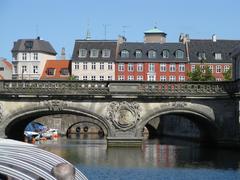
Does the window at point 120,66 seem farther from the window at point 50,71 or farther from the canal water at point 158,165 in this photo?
the canal water at point 158,165

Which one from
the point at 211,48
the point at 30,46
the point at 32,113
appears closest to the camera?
the point at 32,113

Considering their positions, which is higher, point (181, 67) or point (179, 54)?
point (179, 54)

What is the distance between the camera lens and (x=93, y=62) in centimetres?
10750

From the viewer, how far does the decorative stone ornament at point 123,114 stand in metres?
42.7

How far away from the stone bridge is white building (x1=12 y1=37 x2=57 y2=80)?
7484cm

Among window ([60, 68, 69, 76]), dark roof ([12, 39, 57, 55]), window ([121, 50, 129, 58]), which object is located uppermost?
dark roof ([12, 39, 57, 55])

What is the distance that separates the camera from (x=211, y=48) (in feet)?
350

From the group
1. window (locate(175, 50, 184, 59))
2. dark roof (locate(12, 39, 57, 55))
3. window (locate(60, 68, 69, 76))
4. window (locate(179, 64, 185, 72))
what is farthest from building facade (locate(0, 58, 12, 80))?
window (locate(179, 64, 185, 72))

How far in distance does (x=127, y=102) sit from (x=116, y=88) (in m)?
1.14

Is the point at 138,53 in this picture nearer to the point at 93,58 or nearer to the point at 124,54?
the point at 124,54

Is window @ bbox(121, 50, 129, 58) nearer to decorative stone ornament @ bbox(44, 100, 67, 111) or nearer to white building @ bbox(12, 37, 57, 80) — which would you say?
white building @ bbox(12, 37, 57, 80)

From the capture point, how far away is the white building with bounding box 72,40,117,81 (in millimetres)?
106250

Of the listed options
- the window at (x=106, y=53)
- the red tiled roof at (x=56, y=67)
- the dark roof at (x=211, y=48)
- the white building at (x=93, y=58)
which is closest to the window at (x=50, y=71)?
the red tiled roof at (x=56, y=67)

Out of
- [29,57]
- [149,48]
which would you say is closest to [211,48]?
[149,48]
